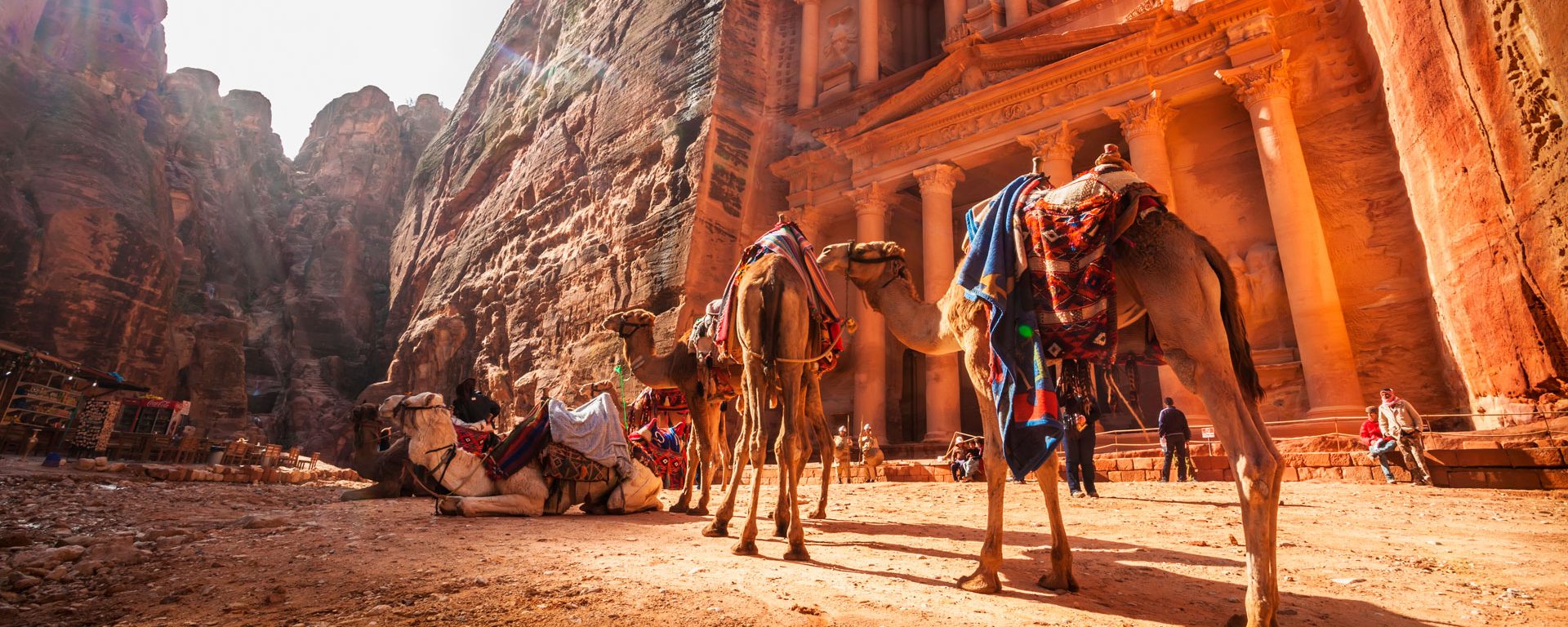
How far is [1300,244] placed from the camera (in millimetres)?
13023

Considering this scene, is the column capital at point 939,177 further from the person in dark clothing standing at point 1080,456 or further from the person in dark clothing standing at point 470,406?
the person in dark clothing standing at point 470,406

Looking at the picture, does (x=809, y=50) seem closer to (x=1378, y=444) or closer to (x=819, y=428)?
(x=1378, y=444)

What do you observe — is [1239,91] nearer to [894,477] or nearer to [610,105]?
[894,477]

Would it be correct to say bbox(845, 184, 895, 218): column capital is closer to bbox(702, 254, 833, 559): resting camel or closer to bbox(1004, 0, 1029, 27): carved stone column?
bbox(1004, 0, 1029, 27): carved stone column

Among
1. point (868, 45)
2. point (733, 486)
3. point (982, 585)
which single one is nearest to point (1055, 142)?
point (868, 45)

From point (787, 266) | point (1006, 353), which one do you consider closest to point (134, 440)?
point (787, 266)

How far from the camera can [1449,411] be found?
1203 centimetres

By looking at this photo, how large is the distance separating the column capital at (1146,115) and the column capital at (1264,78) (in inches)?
54.3

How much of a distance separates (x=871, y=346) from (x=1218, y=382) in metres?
15.3

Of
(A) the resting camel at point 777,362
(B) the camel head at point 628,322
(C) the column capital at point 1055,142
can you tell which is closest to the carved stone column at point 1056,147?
(C) the column capital at point 1055,142

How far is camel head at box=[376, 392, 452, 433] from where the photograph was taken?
6.02m

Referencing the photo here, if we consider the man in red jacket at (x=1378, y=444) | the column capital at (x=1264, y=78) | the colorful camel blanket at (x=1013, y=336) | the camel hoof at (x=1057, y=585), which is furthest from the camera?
the column capital at (x=1264, y=78)

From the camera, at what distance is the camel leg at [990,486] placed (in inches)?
125

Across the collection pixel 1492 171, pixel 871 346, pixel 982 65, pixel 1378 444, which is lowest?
pixel 1378 444
